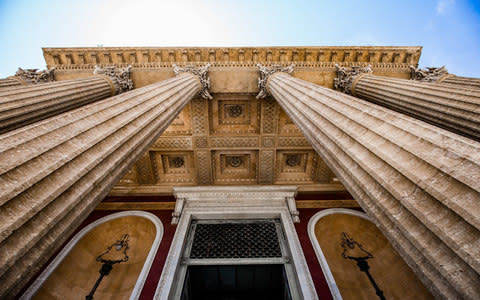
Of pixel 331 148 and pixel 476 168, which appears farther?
pixel 331 148

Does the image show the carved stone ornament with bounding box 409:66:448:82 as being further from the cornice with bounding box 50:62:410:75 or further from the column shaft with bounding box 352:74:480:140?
the column shaft with bounding box 352:74:480:140

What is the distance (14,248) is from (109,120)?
1.91 m

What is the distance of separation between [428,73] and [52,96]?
497 inches

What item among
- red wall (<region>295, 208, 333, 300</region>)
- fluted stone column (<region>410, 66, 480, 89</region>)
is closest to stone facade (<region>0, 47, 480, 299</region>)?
red wall (<region>295, 208, 333, 300</region>)

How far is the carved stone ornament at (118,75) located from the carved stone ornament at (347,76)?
8746 mm

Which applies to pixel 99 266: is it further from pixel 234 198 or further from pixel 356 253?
pixel 356 253

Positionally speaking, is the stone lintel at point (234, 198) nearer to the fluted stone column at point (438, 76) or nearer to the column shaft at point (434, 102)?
the column shaft at point (434, 102)

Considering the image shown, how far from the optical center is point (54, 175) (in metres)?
1.78

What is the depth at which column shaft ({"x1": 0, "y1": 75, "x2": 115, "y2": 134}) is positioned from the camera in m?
3.23

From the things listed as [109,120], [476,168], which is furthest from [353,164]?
[109,120]

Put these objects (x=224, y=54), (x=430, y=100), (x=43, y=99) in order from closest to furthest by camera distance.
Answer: (x=43, y=99), (x=430, y=100), (x=224, y=54)

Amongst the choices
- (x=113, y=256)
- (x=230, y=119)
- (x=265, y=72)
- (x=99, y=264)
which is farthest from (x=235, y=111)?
(x=99, y=264)

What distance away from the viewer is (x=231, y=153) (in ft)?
29.4

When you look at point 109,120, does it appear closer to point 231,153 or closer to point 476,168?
point 476,168
